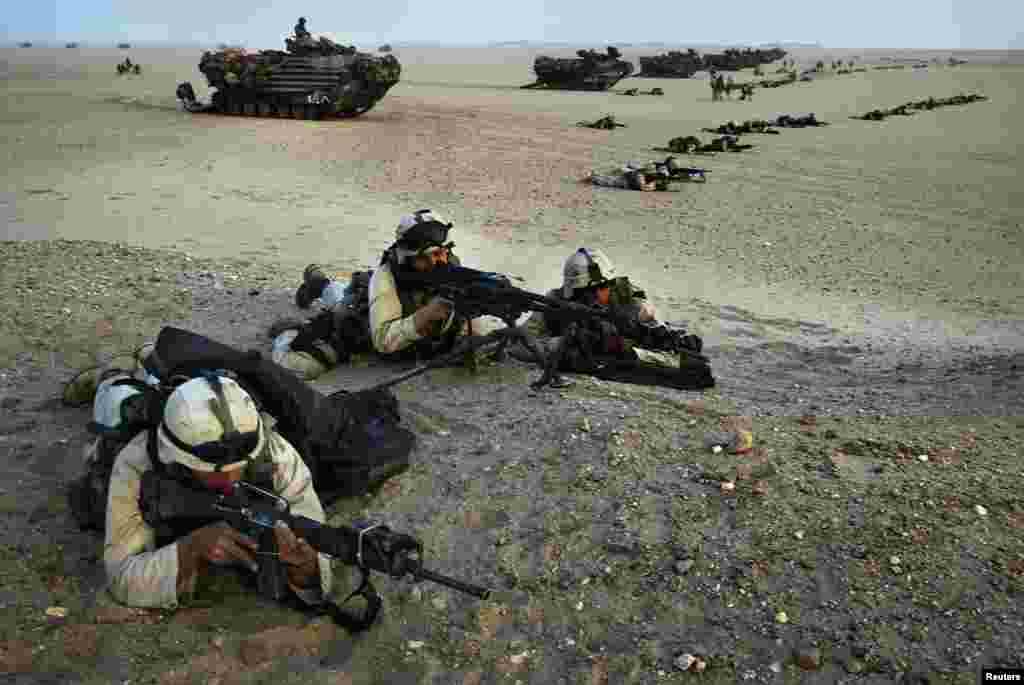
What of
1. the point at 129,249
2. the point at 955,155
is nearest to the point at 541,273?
the point at 129,249

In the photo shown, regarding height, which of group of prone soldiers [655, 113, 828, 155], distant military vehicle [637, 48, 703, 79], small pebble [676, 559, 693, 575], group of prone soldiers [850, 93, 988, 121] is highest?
distant military vehicle [637, 48, 703, 79]

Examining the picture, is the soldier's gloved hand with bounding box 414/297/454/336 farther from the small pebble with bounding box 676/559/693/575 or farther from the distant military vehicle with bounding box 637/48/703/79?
the distant military vehicle with bounding box 637/48/703/79

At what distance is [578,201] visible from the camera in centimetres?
1510

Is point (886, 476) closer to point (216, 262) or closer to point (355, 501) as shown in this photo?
point (355, 501)

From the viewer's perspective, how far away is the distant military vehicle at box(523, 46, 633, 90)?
4025 centimetres

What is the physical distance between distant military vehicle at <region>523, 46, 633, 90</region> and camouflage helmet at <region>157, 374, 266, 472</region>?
38.4 metres

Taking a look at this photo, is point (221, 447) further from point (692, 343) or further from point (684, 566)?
point (692, 343)

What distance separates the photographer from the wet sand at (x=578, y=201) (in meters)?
10.7

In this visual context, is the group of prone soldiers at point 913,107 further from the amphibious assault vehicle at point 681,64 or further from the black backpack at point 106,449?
the black backpack at point 106,449

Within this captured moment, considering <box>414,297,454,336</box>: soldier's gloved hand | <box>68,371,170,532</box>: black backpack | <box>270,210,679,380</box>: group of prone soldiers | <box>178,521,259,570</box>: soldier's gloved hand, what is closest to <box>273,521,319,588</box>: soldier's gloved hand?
<box>178,521,259,570</box>: soldier's gloved hand

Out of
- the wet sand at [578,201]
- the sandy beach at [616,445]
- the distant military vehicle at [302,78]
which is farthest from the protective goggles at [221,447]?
the distant military vehicle at [302,78]

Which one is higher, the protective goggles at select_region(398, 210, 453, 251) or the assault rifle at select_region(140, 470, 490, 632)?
the protective goggles at select_region(398, 210, 453, 251)

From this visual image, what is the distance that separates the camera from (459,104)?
32.3 m

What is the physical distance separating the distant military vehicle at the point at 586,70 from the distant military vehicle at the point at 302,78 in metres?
16.1
